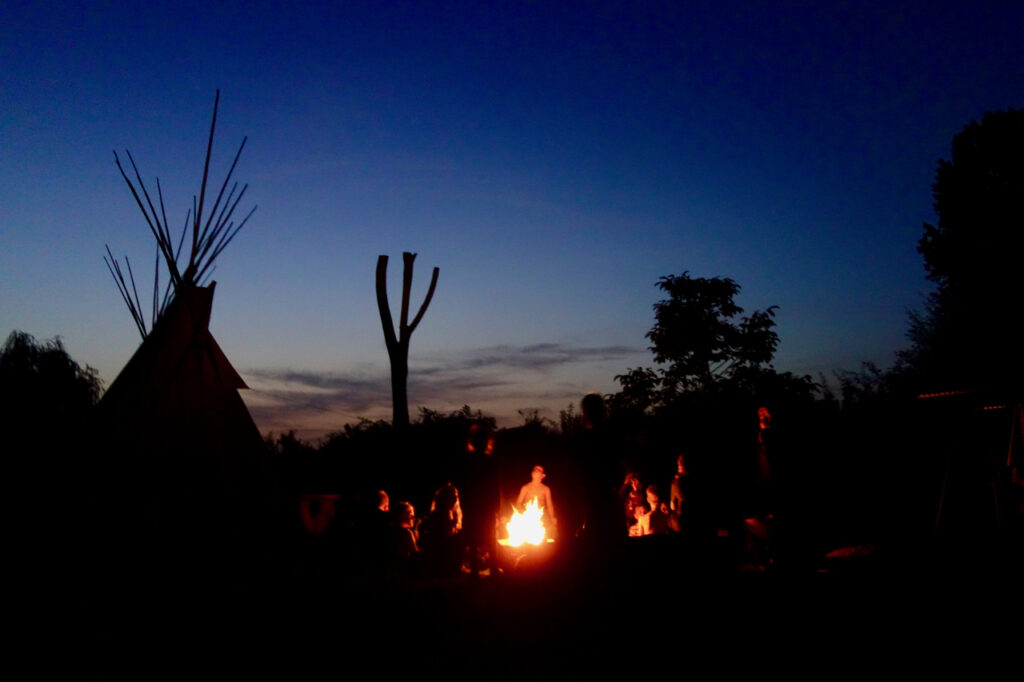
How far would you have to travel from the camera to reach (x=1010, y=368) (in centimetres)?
730

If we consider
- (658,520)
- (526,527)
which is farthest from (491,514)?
(658,520)

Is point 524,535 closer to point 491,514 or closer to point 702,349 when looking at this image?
point 491,514

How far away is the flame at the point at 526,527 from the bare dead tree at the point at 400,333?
5015mm

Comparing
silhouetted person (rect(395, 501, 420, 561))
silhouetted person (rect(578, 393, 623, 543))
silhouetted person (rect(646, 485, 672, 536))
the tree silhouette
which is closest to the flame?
silhouetted person (rect(395, 501, 420, 561))

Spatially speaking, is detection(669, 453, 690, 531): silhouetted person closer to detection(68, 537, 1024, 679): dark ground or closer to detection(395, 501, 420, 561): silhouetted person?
detection(68, 537, 1024, 679): dark ground

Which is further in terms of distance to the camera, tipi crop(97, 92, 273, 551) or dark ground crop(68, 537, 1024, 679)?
tipi crop(97, 92, 273, 551)

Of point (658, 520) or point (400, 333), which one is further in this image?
point (400, 333)

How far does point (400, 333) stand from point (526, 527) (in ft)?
18.3

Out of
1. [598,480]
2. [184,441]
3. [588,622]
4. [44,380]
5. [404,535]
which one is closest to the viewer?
[588,622]

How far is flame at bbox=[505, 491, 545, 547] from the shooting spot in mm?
6805

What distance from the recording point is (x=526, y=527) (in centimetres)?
686

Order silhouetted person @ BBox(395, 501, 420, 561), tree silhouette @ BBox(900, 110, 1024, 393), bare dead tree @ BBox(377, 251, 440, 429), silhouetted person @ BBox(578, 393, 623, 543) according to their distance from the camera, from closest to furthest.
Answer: silhouetted person @ BBox(578, 393, 623, 543) < silhouetted person @ BBox(395, 501, 420, 561) < bare dead tree @ BBox(377, 251, 440, 429) < tree silhouette @ BBox(900, 110, 1024, 393)

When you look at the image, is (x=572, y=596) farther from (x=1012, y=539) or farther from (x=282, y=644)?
(x=1012, y=539)

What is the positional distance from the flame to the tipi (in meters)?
2.50
